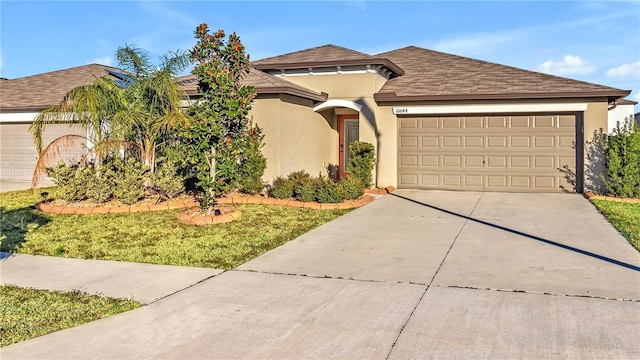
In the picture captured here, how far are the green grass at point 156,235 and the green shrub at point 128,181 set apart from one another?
0.72 metres

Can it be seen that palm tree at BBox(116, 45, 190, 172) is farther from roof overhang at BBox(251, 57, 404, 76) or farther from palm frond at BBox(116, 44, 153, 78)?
roof overhang at BBox(251, 57, 404, 76)

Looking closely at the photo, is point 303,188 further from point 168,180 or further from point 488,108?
point 488,108

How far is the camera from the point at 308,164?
48.2ft

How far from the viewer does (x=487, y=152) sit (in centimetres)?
1437

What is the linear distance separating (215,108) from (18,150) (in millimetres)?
11676

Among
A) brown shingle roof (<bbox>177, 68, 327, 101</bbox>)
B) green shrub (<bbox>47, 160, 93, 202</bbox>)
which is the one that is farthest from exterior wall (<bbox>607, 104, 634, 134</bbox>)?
green shrub (<bbox>47, 160, 93, 202</bbox>)

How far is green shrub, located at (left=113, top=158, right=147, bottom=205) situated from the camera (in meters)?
10.9

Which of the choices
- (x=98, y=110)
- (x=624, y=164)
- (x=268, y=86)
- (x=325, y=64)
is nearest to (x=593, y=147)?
(x=624, y=164)

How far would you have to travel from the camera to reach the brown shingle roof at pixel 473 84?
13242 mm

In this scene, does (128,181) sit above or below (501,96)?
below

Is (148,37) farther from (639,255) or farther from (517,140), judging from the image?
(639,255)

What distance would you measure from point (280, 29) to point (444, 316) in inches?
565

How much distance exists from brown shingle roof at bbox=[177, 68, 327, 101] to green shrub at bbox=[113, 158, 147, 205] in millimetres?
3139

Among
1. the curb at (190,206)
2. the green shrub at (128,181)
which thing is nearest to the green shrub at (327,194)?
the curb at (190,206)
